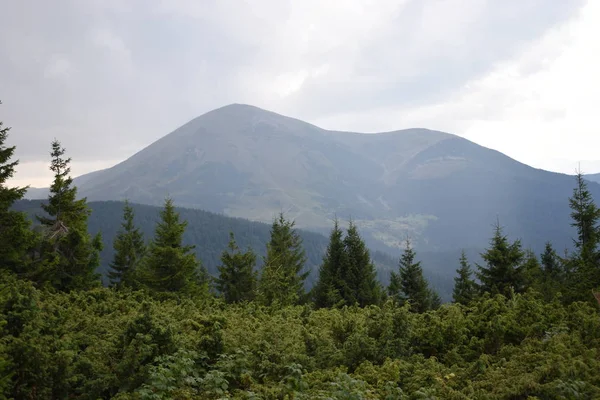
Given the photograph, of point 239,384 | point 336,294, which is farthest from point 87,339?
point 336,294

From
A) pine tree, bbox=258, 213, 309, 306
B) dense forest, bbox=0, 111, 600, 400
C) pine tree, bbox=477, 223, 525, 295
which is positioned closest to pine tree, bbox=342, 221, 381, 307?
pine tree, bbox=258, 213, 309, 306

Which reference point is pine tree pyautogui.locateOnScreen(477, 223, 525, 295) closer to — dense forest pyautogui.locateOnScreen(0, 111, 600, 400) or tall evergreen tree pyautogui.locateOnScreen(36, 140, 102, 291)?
dense forest pyautogui.locateOnScreen(0, 111, 600, 400)

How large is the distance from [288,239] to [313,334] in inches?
1022

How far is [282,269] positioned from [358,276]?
645 cm

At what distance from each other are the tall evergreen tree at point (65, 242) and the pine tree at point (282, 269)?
35.4ft

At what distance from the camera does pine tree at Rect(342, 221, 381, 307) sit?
27.5 metres

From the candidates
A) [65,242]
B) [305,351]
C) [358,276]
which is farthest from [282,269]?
[305,351]

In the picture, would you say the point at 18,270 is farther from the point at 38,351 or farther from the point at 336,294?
the point at 336,294

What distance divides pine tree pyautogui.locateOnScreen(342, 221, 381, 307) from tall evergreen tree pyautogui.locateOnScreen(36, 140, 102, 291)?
16.7 meters

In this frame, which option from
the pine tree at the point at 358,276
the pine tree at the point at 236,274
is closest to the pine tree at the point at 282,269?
the pine tree at the point at 236,274

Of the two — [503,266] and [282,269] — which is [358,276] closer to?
[282,269]

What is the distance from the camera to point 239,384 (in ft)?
26.5

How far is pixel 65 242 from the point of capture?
23172 mm

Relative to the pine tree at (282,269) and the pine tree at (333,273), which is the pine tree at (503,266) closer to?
the pine tree at (333,273)
